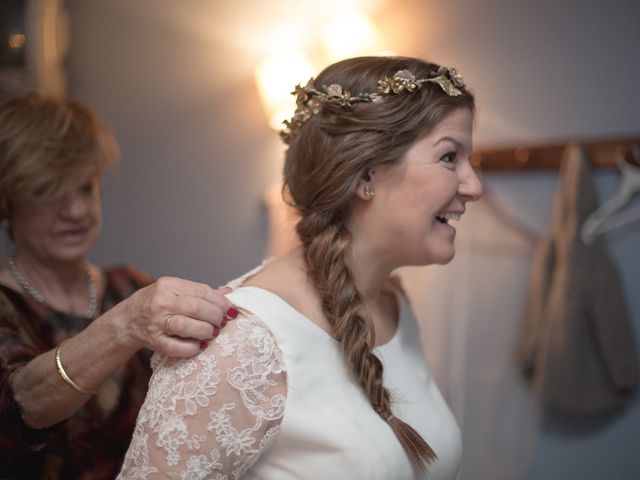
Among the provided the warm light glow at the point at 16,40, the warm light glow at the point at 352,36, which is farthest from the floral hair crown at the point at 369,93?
the warm light glow at the point at 16,40

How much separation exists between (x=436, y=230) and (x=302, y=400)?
42 cm

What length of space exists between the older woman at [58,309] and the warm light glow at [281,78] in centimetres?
104

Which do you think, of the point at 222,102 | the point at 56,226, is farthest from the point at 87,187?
the point at 222,102

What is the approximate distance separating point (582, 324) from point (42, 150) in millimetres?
1509

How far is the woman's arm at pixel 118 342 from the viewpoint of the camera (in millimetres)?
977

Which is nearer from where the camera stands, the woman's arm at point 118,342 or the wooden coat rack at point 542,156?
the woman's arm at point 118,342

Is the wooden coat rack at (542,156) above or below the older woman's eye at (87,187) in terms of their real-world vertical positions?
above

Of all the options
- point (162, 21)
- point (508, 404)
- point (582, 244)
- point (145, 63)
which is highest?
point (162, 21)

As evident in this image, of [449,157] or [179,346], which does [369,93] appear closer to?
[449,157]

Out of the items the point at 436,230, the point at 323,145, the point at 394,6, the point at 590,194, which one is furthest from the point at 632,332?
the point at 394,6

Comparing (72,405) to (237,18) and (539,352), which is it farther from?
(237,18)

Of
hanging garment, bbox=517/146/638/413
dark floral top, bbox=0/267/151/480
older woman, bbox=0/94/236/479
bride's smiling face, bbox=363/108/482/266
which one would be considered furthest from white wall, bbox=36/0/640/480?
dark floral top, bbox=0/267/151/480

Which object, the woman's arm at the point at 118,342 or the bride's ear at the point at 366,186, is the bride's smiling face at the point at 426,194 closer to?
the bride's ear at the point at 366,186

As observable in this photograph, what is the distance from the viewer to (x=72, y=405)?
1.17m
